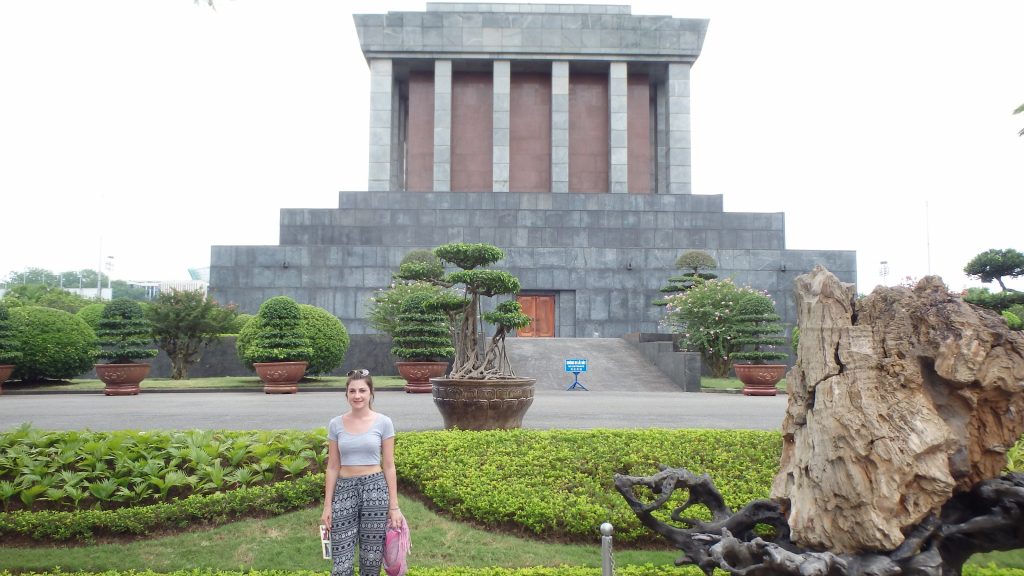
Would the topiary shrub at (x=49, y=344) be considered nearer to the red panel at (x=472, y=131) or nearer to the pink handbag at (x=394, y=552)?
the pink handbag at (x=394, y=552)

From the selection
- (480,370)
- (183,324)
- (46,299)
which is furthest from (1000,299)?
A: (46,299)

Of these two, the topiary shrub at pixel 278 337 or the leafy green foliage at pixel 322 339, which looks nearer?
the topiary shrub at pixel 278 337

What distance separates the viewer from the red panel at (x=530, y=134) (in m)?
33.3

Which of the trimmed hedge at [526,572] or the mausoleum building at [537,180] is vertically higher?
the mausoleum building at [537,180]

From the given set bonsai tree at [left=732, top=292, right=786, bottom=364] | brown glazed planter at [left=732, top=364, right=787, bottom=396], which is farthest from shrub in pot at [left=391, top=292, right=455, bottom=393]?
bonsai tree at [left=732, top=292, right=786, bottom=364]

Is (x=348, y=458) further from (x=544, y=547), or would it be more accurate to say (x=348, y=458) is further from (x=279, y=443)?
(x=279, y=443)

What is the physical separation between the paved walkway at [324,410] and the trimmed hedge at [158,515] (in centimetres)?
351

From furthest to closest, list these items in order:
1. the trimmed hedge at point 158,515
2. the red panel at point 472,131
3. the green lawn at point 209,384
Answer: the red panel at point 472,131 < the green lawn at point 209,384 < the trimmed hedge at point 158,515

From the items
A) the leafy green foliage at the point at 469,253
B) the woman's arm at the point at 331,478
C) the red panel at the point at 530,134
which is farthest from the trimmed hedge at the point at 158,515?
the red panel at the point at 530,134

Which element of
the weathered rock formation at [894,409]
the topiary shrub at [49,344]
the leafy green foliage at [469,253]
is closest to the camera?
the weathered rock formation at [894,409]

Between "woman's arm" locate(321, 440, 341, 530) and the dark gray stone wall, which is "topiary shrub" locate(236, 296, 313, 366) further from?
"woman's arm" locate(321, 440, 341, 530)

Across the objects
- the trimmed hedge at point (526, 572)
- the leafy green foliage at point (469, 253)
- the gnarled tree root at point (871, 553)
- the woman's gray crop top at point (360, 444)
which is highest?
the leafy green foliage at point (469, 253)

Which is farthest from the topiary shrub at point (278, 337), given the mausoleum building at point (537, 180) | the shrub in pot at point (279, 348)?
the mausoleum building at point (537, 180)

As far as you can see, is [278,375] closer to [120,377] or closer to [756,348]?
[120,377]
